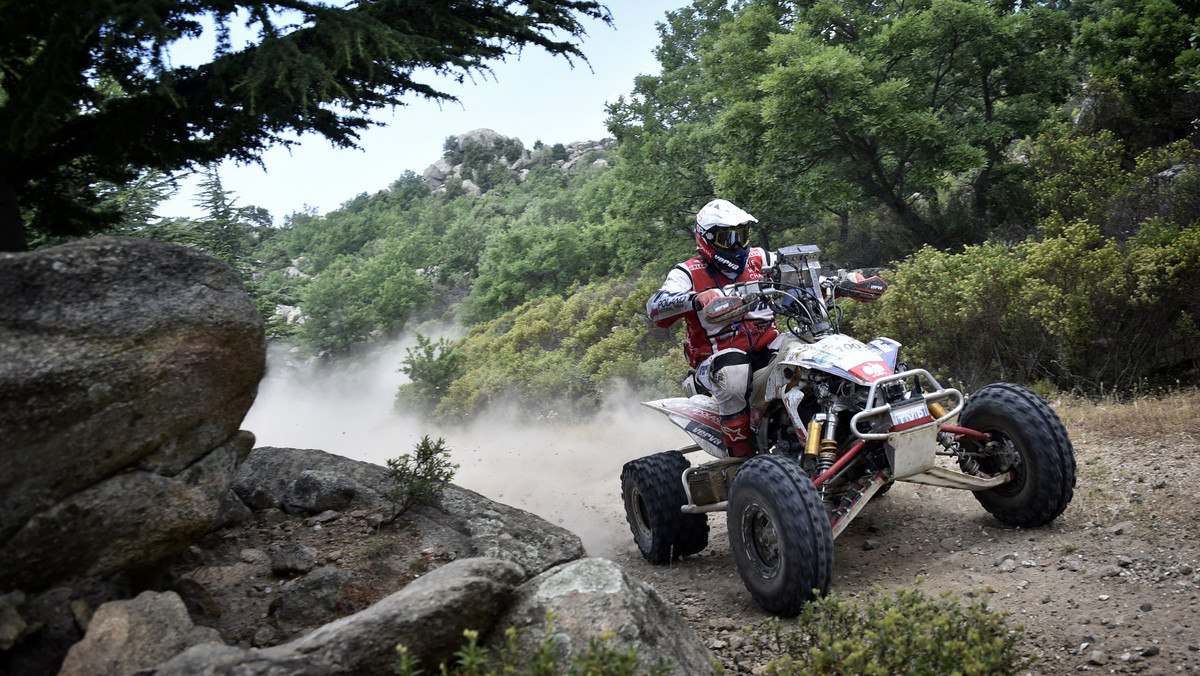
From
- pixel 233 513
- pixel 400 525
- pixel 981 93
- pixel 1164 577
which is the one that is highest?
pixel 981 93

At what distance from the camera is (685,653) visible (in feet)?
13.5

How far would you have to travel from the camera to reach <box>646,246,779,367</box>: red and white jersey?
21.0 ft

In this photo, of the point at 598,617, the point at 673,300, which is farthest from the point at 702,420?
the point at 598,617

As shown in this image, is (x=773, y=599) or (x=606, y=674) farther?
(x=773, y=599)

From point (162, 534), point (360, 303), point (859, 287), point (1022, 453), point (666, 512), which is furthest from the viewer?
point (360, 303)

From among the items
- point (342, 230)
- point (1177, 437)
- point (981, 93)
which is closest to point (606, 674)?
point (1177, 437)

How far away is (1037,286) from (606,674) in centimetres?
938

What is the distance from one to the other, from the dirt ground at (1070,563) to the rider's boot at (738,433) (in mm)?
993

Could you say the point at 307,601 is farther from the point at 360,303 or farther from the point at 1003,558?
the point at 360,303

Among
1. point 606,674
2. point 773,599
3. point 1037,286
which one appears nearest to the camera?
point 606,674

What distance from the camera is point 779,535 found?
5070 millimetres

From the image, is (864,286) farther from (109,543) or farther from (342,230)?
(342,230)

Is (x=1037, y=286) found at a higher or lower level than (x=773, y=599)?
higher

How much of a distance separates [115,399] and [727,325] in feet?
13.5
